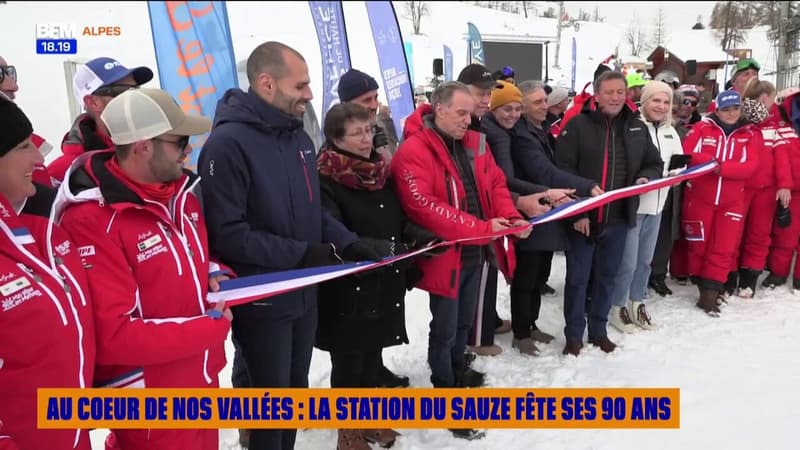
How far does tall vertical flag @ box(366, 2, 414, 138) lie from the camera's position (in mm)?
8070

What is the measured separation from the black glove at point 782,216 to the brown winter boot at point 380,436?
15.1 ft

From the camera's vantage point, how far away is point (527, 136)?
13.5 ft

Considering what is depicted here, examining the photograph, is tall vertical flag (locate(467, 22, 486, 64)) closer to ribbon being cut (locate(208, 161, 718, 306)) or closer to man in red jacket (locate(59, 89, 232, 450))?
ribbon being cut (locate(208, 161, 718, 306))

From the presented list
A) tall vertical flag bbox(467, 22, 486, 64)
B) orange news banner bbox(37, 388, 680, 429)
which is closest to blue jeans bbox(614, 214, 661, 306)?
orange news banner bbox(37, 388, 680, 429)

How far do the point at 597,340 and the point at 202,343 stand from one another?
3.47 metres

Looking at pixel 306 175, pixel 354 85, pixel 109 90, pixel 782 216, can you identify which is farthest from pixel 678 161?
pixel 109 90

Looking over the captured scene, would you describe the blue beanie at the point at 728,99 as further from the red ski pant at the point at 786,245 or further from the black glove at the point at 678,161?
the red ski pant at the point at 786,245

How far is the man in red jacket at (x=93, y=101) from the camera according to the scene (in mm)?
2359

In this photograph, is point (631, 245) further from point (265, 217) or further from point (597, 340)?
point (265, 217)

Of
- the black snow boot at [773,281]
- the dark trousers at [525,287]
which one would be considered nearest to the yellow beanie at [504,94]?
the dark trousers at [525,287]

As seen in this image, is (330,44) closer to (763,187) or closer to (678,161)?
(678,161)

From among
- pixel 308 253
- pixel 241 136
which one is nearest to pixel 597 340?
pixel 308 253

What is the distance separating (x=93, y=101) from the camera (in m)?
2.47

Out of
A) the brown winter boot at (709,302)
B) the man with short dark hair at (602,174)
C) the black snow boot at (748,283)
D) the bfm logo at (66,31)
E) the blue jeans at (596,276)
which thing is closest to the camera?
the man with short dark hair at (602,174)
